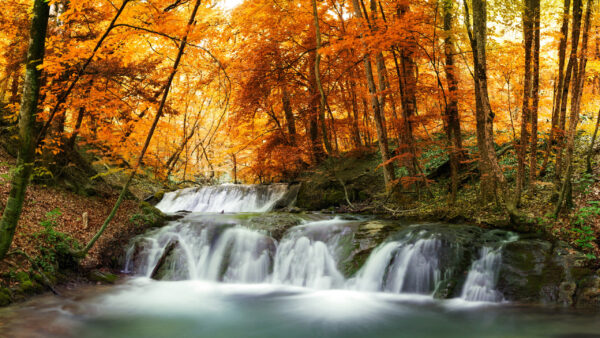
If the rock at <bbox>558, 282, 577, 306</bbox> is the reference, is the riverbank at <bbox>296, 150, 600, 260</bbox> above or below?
above

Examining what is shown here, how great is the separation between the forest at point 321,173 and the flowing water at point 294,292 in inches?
2.0

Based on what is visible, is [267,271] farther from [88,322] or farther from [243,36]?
[243,36]

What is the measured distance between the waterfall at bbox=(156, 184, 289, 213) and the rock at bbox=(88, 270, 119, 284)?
656cm

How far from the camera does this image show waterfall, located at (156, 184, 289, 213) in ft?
48.9

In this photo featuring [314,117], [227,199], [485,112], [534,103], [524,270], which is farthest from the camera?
[227,199]

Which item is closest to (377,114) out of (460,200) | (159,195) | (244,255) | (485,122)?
(485,122)

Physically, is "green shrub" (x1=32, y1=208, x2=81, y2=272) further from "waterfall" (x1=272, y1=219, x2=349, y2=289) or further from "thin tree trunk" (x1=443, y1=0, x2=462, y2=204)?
"thin tree trunk" (x1=443, y1=0, x2=462, y2=204)

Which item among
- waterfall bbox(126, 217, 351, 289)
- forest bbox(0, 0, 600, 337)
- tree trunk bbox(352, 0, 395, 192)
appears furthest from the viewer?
tree trunk bbox(352, 0, 395, 192)

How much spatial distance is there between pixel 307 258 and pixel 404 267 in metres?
2.23

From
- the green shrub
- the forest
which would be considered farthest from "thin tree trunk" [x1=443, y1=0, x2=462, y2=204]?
the green shrub

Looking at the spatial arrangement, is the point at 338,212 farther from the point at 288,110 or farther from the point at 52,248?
the point at 52,248

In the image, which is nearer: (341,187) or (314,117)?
(341,187)

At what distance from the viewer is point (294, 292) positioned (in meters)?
7.66

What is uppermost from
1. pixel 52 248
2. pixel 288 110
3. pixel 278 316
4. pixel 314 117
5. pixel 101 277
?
pixel 288 110
